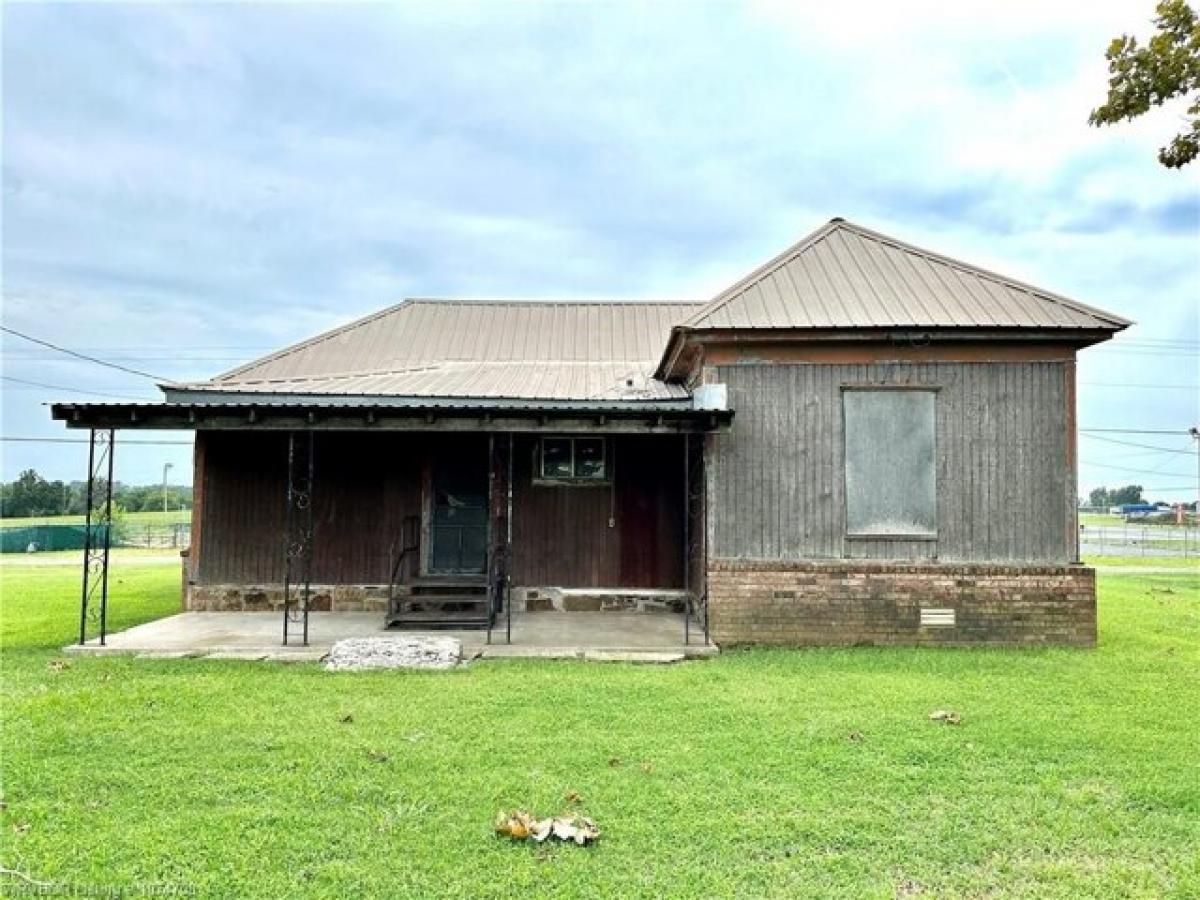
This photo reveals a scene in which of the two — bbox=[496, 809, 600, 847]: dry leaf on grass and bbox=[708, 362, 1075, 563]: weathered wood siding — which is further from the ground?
bbox=[708, 362, 1075, 563]: weathered wood siding

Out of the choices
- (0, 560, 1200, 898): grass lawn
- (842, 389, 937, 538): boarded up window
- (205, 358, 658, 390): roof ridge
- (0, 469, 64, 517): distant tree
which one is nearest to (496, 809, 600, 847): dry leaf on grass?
(0, 560, 1200, 898): grass lawn

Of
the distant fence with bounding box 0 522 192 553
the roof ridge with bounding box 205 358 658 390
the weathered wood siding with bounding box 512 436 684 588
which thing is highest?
the roof ridge with bounding box 205 358 658 390

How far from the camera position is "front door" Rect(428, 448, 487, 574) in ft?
35.7

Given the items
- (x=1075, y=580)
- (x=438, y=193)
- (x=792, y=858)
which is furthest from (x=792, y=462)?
(x=438, y=193)

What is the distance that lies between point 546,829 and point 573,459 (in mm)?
7669

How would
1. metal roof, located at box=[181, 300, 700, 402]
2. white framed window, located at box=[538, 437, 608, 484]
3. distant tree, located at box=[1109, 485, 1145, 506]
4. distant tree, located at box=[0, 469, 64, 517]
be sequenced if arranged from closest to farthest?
metal roof, located at box=[181, 300, 700, 402] < white framed window, located at box=[538, 437, 608, 484] < distant tree, located at box=[0, 469, 64, 517] < distant tree, located at box=[1109, 485, 1145, 506]

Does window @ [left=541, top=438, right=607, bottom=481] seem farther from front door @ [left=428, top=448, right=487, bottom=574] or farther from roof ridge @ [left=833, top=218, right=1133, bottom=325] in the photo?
roof ridge @ [left=833, top=218, right=1133, bottom=325]

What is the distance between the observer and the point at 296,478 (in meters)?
10.8

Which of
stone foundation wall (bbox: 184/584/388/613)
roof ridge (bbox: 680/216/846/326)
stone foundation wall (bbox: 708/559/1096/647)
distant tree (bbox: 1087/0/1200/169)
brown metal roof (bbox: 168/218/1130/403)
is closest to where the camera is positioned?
distant tree (bbox: 1087/0/1200/169)

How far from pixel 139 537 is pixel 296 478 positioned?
112ft

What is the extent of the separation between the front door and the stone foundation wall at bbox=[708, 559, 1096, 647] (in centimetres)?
393

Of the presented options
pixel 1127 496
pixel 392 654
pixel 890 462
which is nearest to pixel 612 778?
pixel 392 654

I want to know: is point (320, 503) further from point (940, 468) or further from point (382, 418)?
point (940, 468)

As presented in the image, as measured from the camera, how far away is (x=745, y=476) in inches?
342
